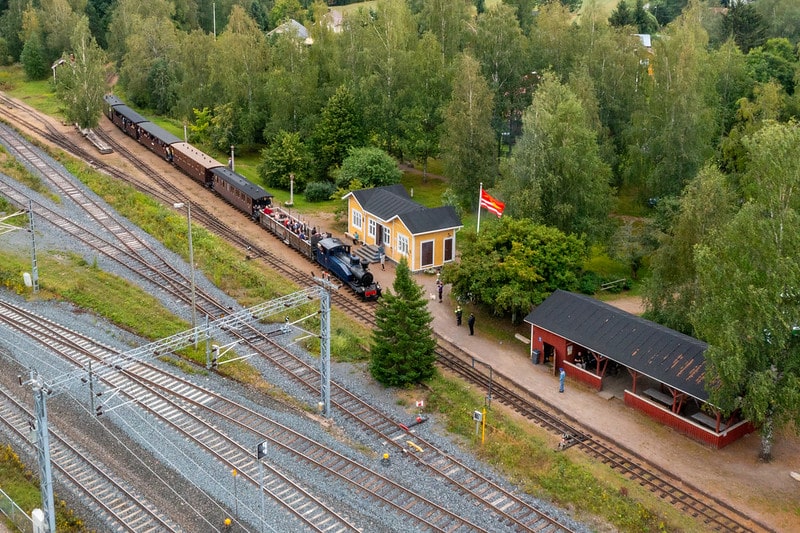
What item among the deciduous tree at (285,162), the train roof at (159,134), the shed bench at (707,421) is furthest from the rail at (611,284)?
the train roof at (159,134)

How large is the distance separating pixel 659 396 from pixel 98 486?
22115 millimetres

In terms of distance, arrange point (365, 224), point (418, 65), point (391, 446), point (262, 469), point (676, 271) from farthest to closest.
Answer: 1. point (418, 65)
2. point (365, 224)
3. point (676, 271)
4. point (391, 446)
5. point (262, 469)

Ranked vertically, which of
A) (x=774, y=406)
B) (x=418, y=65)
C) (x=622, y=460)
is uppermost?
(x=418, y=65)

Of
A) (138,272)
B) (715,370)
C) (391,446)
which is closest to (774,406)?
(715,370)

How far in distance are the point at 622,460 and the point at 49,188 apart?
152 ft

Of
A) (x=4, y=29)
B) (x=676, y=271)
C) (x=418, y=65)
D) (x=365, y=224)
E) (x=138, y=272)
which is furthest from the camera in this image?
(x=4, y=29)

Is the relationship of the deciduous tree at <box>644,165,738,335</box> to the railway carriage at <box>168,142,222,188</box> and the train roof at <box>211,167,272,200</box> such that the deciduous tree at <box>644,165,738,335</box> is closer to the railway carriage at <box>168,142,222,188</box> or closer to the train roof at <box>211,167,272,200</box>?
the train roof at <box>211,167,272,200</box>

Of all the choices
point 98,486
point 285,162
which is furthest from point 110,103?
point 98,486

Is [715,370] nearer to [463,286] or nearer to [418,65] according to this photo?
[463,286]

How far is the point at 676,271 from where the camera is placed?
40.0 metres

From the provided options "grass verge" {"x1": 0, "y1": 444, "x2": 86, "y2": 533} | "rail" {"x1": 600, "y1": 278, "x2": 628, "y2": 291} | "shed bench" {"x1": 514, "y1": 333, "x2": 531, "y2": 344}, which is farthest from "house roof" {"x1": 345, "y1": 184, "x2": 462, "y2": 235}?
"grass verge" {"x1": 0, "y1": 444, "x2": 86, "y2": 533}

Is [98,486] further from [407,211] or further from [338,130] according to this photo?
[338,130]

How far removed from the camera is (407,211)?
51406 mm

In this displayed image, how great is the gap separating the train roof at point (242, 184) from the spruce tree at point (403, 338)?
81.4ft
